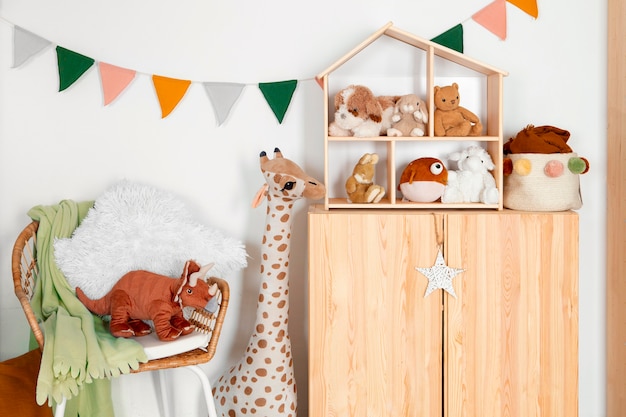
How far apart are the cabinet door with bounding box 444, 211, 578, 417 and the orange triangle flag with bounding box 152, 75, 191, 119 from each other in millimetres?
1078

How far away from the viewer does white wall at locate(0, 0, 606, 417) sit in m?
2.55

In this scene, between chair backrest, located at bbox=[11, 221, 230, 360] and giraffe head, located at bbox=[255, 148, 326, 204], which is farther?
giraffe head, located at bbox=[255, 148, 326, 204]

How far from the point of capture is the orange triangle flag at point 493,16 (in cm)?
255

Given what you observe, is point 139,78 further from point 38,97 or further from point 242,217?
point 242,217

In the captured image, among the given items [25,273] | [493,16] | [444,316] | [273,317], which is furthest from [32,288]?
[493,16]

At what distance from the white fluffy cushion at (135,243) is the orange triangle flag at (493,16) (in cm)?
119

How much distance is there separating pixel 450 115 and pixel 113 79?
120 centimetres

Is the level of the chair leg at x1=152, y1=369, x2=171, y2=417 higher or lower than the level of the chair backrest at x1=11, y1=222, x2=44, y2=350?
lower

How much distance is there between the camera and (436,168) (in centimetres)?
233

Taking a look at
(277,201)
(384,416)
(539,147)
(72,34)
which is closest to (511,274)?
(539,147)

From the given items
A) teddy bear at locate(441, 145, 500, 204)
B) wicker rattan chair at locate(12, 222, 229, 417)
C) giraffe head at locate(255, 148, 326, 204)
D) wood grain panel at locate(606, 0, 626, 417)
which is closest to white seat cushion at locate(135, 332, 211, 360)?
wicker rattan chair at locate(12, 222, 229, 417)

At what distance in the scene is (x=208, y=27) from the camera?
8.42 ft

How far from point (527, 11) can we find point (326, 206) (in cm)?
105

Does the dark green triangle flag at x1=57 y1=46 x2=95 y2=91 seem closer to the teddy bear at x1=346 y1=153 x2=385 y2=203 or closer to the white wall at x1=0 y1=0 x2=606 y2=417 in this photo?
the white wall at x1=0 y1=0 x2=606 y2=417
